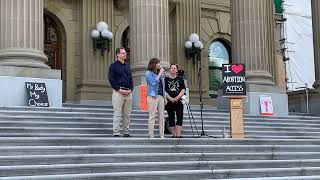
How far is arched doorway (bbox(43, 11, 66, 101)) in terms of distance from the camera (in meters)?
22.2

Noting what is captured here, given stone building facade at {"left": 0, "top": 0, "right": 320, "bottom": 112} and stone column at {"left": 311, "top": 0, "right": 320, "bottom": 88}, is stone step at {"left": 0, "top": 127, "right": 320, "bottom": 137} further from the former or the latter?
stone column at {"left": 311, "top": 0, "right": 320, "bottom": 88}

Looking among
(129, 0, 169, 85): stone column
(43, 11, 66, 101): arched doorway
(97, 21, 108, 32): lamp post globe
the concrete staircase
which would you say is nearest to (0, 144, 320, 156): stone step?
the concrete staircase

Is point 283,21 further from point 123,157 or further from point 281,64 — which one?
point 123,157

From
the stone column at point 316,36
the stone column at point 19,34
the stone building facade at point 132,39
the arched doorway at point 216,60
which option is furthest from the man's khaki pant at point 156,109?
the arched doorway at point 216,60

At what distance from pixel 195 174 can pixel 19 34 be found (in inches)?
287

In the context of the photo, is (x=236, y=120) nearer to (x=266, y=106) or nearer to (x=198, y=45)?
(x=266, y=106)

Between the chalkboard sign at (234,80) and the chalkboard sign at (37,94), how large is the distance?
178 inches

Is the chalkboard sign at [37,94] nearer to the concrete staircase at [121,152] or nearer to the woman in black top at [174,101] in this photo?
the concrete staircase at [121,152]

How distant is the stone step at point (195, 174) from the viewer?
31.0ft

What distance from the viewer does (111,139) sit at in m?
11.4

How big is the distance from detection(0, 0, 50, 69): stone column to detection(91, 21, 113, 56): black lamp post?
6158 mm

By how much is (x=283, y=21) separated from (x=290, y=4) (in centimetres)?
197

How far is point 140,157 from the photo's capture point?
35.8 ft

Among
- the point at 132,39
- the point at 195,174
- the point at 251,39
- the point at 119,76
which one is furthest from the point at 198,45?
the point at 195,174
